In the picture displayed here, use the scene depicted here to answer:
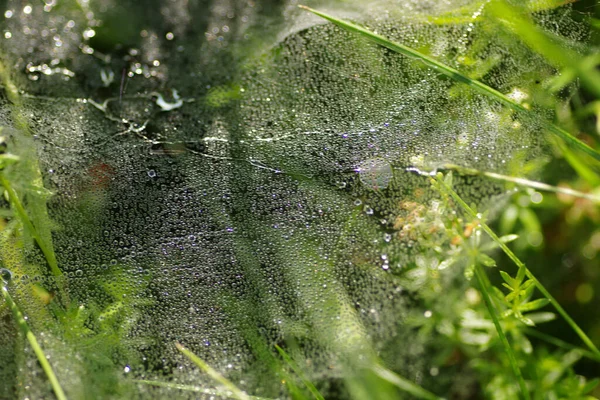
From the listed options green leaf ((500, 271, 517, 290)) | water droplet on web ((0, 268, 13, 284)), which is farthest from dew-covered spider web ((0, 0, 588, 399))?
green leaf ((500, 271, 517, 290))

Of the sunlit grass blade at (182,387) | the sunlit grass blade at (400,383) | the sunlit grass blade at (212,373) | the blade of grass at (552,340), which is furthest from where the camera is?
the blade of grass at (552,340)

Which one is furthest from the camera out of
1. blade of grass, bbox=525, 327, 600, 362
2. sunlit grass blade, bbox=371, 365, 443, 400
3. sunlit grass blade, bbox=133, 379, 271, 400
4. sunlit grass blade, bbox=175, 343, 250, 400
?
blade of grass, bbox=525, 327, 600, 362

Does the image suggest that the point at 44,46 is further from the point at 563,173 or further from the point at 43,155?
the point at 563,173

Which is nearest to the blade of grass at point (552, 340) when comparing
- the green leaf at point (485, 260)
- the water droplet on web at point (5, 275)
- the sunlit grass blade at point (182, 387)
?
the green leaf at point (485, 260)

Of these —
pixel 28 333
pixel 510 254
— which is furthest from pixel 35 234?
pixel 510 254

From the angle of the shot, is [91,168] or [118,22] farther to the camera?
[118,22]

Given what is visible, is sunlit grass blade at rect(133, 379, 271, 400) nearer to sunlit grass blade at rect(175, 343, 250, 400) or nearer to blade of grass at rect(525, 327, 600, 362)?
sunlit grass blade at rect(175, 343, 250, 400)

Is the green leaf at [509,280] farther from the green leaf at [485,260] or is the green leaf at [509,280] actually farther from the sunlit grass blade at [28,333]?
the sunlit grass blade at [28,333]

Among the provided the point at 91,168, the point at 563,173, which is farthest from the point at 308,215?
the point at 563,173
